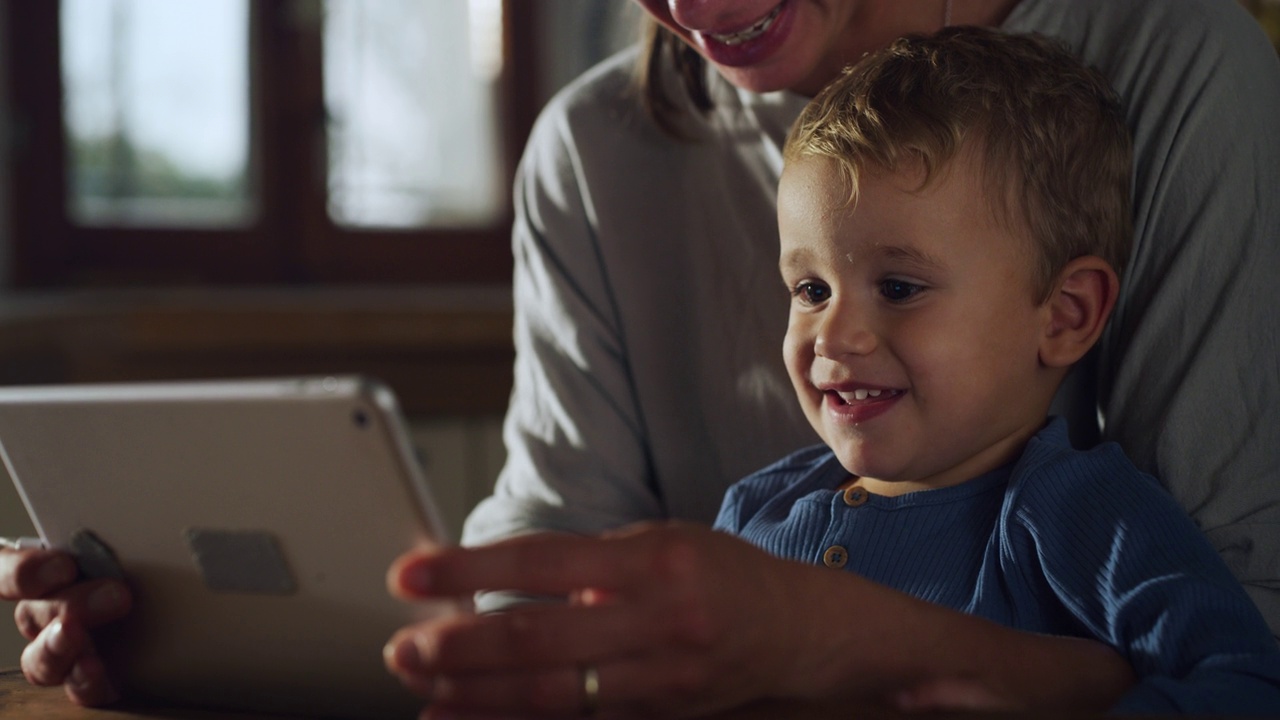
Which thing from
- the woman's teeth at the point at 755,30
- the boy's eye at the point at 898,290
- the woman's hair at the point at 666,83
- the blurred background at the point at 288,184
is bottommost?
the blurred background at the point at 288,184

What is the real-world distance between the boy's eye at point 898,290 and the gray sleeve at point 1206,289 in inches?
7.2

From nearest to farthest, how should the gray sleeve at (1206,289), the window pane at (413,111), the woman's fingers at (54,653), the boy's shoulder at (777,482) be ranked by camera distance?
the woman's fingers at (54,653), the gray sleeve at (1206,289), the boy's shoulder at (777,482), the window pane at (413,111)

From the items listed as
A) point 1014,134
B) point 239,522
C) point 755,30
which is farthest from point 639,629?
point 755,30

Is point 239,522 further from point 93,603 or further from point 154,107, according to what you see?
point 154,107

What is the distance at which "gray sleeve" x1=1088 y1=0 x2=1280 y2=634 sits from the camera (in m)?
0.96

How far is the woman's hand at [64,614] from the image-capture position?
82 cm

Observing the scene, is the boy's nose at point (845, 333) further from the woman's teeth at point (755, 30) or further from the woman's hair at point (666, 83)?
the woman's hair at point (666, 83)

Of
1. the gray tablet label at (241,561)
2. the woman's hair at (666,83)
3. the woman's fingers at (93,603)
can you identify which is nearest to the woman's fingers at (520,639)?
the gray tablet label at (241,561)

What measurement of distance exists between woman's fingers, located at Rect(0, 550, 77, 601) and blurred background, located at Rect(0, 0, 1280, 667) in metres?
1.73

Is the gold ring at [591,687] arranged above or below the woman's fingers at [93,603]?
above

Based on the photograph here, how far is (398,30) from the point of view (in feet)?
10.1

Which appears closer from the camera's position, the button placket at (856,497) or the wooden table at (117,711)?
the wooden table at (117,711)

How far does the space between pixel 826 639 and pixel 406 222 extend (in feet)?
8.49

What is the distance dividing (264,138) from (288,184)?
116mm
